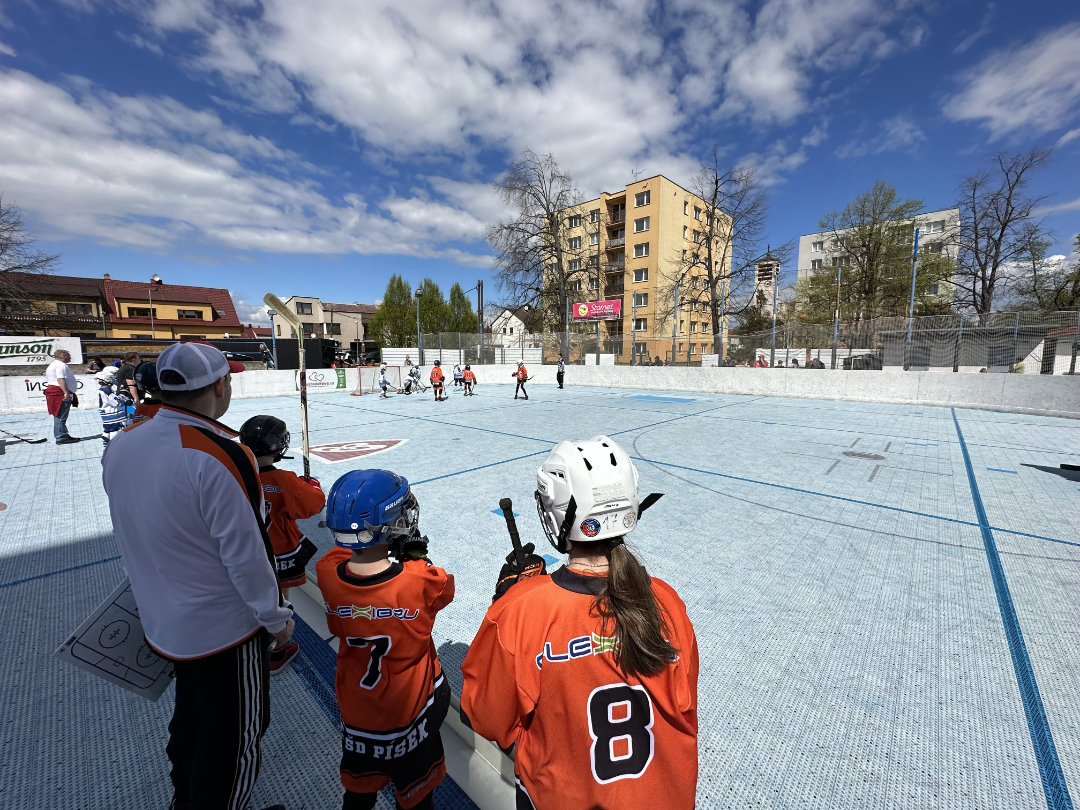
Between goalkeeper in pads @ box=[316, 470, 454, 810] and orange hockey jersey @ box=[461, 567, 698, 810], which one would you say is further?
goalkeeper in pads @ box=[316, 470, 454, 810]

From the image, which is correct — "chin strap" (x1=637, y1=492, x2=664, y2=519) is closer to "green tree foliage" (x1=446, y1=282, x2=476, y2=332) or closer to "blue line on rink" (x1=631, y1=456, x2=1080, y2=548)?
"blue line on rink" (x1=631, y1=456, x2=1080, y2=548)

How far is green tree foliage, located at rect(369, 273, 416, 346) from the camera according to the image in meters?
59.3

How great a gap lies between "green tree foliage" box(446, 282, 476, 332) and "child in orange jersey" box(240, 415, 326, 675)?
62.1 meters

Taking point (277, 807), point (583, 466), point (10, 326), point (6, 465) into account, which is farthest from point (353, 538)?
point (10, 326)

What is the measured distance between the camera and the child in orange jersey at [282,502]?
282 cm

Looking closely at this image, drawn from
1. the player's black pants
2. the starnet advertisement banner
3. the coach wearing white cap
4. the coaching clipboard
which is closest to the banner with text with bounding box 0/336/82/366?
the coaching clipboard

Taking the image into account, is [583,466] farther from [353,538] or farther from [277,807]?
[277,807]

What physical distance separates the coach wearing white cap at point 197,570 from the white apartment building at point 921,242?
4096cm

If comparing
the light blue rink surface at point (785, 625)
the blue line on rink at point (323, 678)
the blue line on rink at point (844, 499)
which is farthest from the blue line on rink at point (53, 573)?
the blue line on rink at point (844, 499)

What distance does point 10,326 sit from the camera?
97.7ft

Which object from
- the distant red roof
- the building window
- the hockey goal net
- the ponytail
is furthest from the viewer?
the distant red roof

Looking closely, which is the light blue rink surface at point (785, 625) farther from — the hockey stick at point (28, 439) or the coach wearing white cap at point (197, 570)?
the hockey stick at point (28, 439)

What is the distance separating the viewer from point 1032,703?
2453 millimetres

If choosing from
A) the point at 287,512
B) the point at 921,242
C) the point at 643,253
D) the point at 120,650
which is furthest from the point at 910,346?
the point at 921,242
